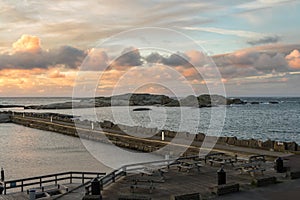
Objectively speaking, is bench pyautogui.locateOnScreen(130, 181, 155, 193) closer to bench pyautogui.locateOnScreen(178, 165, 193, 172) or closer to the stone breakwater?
bench pyautogui.locateOnScreen(178, 165, 193, 172)

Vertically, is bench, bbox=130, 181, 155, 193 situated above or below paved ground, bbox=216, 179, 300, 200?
above

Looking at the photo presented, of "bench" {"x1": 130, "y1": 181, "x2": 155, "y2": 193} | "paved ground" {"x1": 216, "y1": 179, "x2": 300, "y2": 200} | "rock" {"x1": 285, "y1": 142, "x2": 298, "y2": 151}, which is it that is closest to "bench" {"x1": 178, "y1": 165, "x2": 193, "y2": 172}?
"bench" {"x1": 130, "y1": 181, "x2": 155, "y2": 193}

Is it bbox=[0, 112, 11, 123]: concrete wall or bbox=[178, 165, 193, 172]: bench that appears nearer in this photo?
bbox=[178, 165, 193, 172]: bench

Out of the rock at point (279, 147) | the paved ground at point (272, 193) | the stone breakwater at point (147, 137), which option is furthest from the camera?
the stone breakwater at point (147, 137)

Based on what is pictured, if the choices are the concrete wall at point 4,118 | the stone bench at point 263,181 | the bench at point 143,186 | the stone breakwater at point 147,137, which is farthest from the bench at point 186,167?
the concrete wall at point 4,118

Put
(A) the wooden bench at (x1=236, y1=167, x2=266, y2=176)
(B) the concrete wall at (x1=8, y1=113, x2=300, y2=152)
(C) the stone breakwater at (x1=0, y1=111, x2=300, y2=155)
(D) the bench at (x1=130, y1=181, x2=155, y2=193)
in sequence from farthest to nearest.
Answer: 1. (C) the stone breakwater at (x1=0, y1=111, x2=300, y2=155)
2. (B) the concrete wall at (x1=8, y1=113, x2=300, y2=152)
3. (A) the wooden bench at (x1=236, y1=167, x2=266, y2=176)
4. (D) the bench at (x1=130, y1=181, x2=155, y2=193)

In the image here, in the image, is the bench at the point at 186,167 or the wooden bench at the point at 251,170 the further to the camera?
the bench at the point at 186,167

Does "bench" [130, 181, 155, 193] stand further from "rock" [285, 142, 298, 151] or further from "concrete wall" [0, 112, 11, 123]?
"concrete wall" [0, 112, 11, 123]

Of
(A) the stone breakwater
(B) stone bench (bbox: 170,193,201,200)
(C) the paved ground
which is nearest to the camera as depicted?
(B) stone bench (bbox: 170,193,201,200)

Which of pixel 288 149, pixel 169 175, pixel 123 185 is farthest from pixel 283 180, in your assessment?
pixel 288 149

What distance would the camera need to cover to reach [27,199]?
17328mm

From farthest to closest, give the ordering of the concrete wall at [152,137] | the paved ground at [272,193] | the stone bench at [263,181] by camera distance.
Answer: the concrete wall at [152,137]
the stone bench at [263,181]
the paved ground at [272,193]

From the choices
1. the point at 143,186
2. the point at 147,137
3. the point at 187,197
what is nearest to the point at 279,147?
the point at 143,186

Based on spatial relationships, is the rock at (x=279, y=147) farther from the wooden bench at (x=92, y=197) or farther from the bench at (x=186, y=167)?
the wooden bench at (x=92, y=197)
